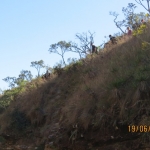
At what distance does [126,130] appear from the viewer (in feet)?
23.4

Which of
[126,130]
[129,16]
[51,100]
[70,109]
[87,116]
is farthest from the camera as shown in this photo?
[129,16]

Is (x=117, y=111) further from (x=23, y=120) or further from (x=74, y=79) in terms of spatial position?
(x=23, y=120)

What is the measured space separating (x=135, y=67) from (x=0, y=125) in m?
9.48

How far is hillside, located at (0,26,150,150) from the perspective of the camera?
705 centimetres

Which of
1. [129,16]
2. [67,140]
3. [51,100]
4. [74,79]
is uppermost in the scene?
[129,16]

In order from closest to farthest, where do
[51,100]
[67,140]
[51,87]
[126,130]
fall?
[126,130]
[67,140]
[51,100]
[51,87]

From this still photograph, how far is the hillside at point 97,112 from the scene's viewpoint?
7.05 metres

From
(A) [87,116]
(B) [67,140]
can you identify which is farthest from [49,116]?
(A) [87,116]

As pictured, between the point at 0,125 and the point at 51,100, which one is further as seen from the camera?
the point at 0,125

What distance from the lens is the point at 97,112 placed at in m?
7.93
